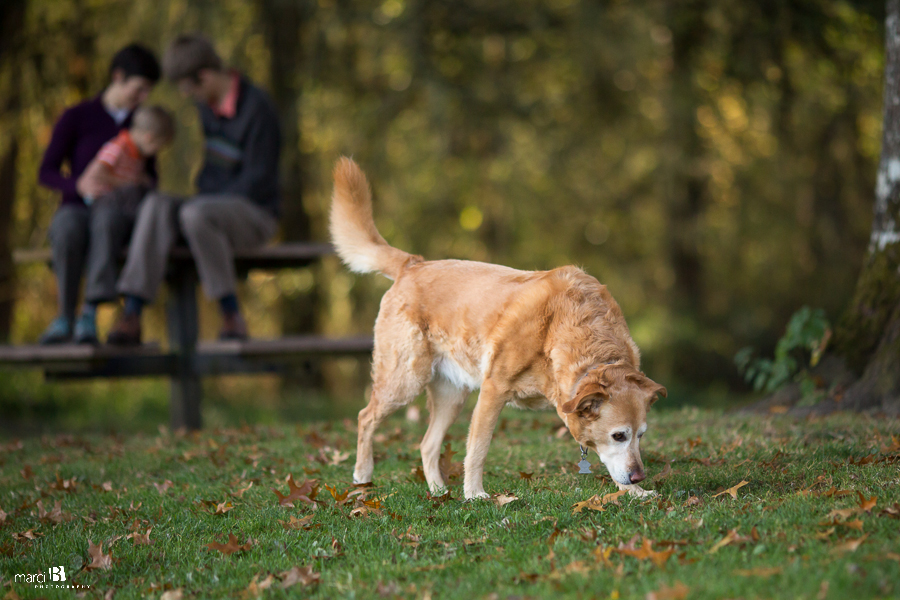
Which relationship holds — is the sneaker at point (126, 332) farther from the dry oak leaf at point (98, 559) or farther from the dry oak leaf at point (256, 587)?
the dry oak leaf at point (256, 587)

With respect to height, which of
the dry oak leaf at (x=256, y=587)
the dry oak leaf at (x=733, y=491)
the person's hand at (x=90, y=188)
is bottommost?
the dry oak leaf at (x=256, y=587)

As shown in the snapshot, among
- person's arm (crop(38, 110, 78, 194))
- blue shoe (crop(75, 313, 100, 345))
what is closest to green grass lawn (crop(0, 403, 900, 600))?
blue shoe (crop(75, 313, 100, 345))

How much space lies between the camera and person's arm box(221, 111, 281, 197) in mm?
7117

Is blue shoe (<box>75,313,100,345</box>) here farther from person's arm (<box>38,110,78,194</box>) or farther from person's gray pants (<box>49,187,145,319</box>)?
person's arm (<box>38,110,78,194</box>)

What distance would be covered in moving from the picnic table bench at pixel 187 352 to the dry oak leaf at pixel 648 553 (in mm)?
4335

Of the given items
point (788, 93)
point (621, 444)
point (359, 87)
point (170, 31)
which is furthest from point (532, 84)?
point (621, 444)

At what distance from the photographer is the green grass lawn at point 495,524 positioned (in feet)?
9.04

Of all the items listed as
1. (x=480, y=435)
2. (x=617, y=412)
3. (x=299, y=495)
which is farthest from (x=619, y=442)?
(x=299, y=495)

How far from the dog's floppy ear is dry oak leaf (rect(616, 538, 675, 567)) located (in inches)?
31.3

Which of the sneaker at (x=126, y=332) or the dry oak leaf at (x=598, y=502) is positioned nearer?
the dry oak leaf at (x=598, y=502)

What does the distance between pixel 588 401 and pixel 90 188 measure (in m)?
5.03

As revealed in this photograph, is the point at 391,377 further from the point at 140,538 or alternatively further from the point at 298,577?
the point at 298,577

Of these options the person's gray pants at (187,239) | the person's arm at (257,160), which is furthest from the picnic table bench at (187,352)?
the person's arm at (257,160)

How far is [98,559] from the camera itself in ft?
11.1
